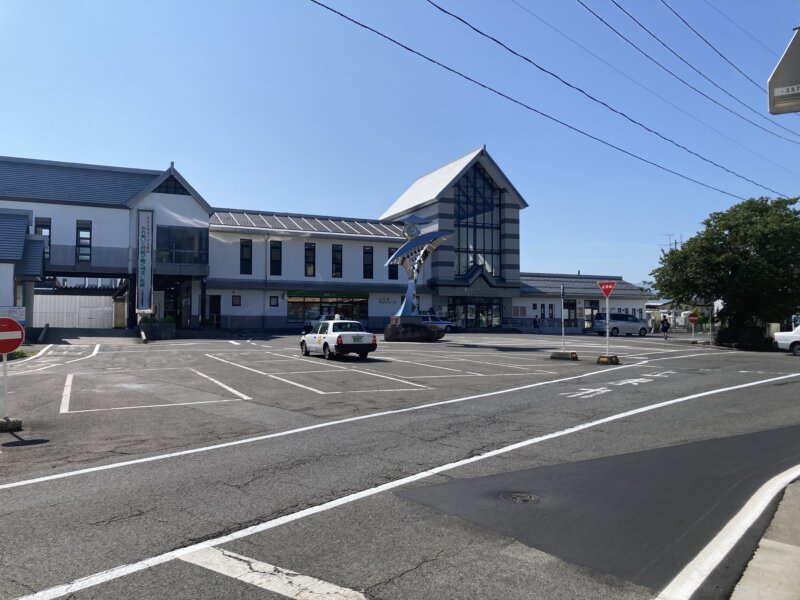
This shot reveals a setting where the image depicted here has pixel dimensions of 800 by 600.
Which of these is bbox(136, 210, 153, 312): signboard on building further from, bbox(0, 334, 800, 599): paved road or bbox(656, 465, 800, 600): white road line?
bbox(656, 465, 800, 600): white road line

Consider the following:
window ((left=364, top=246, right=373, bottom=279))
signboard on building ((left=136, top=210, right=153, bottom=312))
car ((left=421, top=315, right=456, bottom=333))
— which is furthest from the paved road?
window ((left=364, top=246, right=373, bottom=279))

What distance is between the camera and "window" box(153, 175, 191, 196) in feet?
143

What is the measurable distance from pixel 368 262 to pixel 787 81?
1904 inches

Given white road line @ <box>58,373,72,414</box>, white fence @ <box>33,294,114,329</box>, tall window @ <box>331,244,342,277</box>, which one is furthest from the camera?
tall window @ <box>331,244,342,277</box>

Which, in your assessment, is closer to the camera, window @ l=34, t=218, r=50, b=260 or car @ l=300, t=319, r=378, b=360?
car @ l=300, t=319, r=378, b=360

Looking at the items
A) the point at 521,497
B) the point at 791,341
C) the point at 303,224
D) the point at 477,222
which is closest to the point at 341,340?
the point at 521,497

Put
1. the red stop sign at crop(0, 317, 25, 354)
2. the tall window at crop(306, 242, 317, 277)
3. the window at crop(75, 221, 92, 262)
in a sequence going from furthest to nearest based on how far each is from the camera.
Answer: the tall window at crop(306, 242, 317, 277) → the window at crop(75, 221, 92, 262) → the red stop sign at crop(0, 317, 25, 354)

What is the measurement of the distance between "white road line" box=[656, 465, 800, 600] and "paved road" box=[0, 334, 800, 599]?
0.06 metres

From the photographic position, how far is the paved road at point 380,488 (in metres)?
4.26

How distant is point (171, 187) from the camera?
43781 mm

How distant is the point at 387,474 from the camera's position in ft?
22.9

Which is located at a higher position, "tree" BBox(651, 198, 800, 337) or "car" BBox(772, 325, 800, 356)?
"tree" BBox(651, 198, 800, 337)

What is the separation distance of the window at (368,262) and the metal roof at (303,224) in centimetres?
131

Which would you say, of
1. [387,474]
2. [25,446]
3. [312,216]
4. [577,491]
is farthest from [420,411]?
[312,216]
